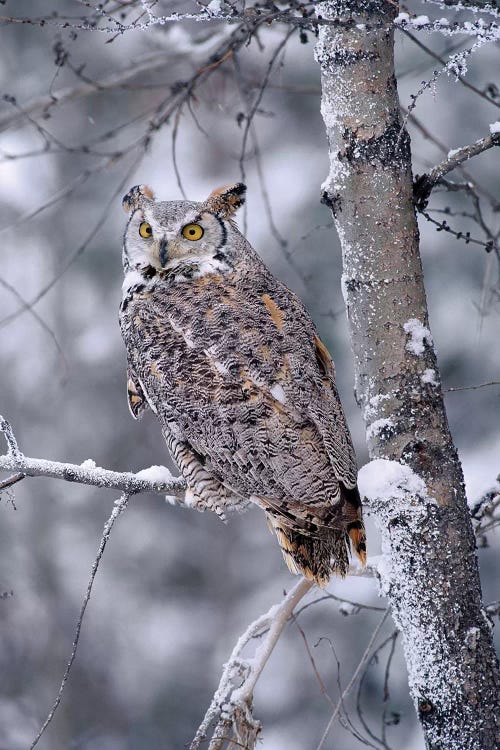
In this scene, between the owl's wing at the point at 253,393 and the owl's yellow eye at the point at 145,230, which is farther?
the owl's yellow eye at the point at 145,230

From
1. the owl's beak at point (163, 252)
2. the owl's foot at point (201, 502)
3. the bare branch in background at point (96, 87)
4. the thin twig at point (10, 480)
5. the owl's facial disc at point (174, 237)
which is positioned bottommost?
the thin twig at point (10, 480)

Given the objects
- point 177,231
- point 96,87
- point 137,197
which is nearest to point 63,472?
point 177,231

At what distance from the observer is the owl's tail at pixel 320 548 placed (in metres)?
2.39

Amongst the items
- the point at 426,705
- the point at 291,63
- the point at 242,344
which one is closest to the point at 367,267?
the point at 242,344

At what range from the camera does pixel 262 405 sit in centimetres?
249

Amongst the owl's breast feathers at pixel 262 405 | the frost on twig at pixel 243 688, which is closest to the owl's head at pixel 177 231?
the owl's breast feathers at pixel 262 405

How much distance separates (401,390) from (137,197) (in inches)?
57.4

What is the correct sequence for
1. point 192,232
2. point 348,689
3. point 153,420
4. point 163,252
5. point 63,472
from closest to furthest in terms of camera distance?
Result: point 63,472
point 348,689
point 163,252
point 192,232
point 153,420

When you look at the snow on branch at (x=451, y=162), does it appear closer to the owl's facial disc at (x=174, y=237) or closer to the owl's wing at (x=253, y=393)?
the owl's wing at (x=253, y=393)

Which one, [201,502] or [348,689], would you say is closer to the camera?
[348,689]

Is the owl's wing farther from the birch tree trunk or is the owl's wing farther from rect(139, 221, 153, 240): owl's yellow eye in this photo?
rect(139, 221, 153, 240): owl's yellow eye

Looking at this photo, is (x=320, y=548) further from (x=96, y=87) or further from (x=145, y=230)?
(x=96, y=87)

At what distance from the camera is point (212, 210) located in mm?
3203

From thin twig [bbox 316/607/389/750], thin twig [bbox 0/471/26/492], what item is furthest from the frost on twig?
thin twig [bbox 0/471/26/492]
